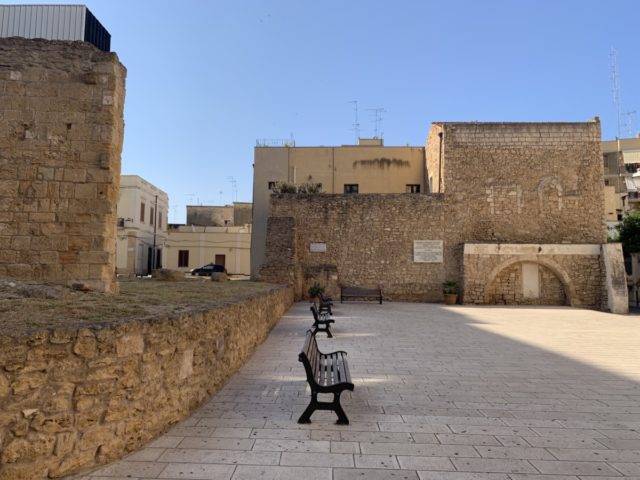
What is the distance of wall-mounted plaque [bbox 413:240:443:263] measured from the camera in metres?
18.8

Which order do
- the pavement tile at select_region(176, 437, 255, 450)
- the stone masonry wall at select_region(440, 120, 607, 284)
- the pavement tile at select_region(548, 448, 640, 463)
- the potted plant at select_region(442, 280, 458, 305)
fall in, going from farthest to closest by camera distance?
the stone masonry wall at select_region(440, 120, 607, 284), the potted plant at select_region(442, 280, 458, 305), the pavement tile at select_region(176, 437, 255, 450), the pavement tile at select_region(548, 448, 640, 463)

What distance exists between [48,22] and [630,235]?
858 inches

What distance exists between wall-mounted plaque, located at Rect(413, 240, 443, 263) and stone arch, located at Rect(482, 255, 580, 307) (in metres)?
2.32

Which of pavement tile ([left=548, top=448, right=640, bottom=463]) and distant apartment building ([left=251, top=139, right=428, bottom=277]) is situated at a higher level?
distant apartment building ([left=251, top=139, right=428, bottom=277])

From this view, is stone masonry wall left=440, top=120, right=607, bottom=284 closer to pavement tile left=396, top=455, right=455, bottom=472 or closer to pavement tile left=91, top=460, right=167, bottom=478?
pavement tile left=396, top=455, right=455, bottom=472

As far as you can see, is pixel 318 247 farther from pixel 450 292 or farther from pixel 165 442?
pixel 165 442

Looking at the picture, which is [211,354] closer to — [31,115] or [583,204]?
[31,115]

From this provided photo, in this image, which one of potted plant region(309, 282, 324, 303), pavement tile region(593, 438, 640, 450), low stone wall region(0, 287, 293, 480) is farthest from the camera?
potted plant region(309, 282, 324, 303)

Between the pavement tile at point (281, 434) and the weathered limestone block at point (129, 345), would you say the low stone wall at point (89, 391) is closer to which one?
the weathered limestone block at point (129, 345)

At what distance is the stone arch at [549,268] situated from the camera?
17609 millimetres

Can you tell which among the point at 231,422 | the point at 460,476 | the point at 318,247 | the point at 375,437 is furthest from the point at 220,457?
the point at 318,247

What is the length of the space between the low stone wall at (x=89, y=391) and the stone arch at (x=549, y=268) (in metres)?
15.9

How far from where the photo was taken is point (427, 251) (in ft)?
61.7

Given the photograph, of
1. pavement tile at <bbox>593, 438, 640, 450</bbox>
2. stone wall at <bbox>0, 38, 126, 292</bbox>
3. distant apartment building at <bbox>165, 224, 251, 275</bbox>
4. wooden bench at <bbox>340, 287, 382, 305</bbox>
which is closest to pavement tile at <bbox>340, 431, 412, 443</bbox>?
pavement tile at <bbox>593, 438, 640, 450</bbox>
